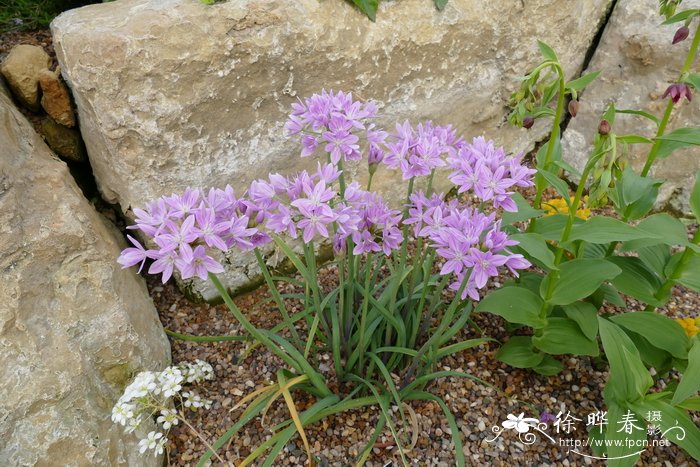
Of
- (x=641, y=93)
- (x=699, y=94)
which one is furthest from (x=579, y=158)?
(x=699, y=94)

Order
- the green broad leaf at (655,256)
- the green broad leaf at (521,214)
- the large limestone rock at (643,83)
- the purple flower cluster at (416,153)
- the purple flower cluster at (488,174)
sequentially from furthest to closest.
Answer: the large limestone rock at (643,83)
the green broad leaf at (655,256)
the green broad leaf at (521,214)
the purple flower cluster at (416,153)
the purple flower cluster at (488,174)

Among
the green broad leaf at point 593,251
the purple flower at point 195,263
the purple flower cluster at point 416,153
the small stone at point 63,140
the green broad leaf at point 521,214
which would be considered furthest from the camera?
the small stone at point 63,140

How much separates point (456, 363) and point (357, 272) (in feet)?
1.98

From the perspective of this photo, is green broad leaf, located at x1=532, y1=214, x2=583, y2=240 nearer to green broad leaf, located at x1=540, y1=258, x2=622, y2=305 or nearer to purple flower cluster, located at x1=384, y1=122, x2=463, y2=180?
green broad leaf, located at x1=540, y1=258, x2=622, y2=305

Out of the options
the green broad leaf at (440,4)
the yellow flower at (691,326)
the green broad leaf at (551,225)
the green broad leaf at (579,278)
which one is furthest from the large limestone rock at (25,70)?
the yellow flower at (691,326)

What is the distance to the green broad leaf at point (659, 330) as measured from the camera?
195 centimetres

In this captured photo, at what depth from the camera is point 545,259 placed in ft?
5.98

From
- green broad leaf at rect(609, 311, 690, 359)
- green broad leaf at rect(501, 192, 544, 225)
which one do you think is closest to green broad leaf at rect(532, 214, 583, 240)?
green broad leaf at rect(501, 192, 544, 225)

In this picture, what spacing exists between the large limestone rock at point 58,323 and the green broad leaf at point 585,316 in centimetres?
171

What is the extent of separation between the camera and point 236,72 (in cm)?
236

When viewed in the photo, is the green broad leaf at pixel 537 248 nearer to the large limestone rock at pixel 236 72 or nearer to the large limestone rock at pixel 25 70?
the large limestone rock at pixel 236 72

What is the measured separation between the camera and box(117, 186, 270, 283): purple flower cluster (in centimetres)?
135

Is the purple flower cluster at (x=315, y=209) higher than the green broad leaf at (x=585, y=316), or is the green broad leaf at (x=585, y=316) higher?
the purple flower cluster at (x=315, y=209)

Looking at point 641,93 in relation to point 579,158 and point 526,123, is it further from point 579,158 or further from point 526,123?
point 526,123
